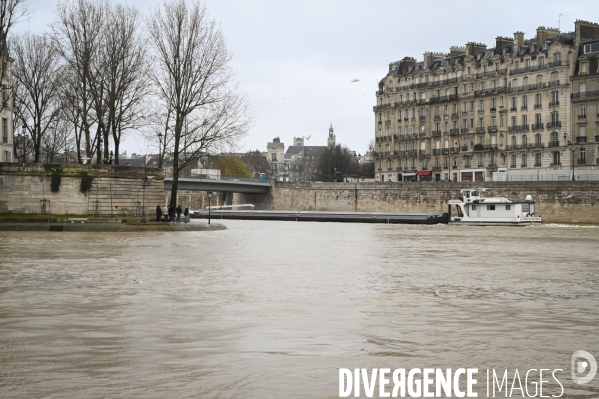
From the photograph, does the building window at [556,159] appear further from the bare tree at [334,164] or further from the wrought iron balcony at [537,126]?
the bare tree at [334,164]

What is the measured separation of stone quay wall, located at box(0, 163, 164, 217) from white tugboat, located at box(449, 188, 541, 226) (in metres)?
26.4

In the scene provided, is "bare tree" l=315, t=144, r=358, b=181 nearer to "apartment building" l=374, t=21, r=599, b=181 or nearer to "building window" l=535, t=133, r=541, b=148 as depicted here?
"apartment building" l=374, t=21, r=599, b=181

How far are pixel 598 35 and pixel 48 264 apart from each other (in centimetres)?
6634

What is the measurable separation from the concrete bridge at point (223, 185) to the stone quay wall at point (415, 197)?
5.10 ft

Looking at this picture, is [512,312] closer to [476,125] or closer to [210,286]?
[210,286]

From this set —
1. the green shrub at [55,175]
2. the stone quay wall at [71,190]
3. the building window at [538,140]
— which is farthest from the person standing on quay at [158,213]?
the building window at [538,140]

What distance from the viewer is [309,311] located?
1583 cm

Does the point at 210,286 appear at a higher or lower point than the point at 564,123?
lower

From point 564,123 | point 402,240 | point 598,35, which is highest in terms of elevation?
point 598,35

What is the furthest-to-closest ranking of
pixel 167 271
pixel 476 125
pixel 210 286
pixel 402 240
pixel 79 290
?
pixel 476 125 < pixel 402 240 < pixel 167 271 < pixel 210 286 < pixel 79 290

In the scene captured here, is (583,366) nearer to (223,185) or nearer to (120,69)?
(120,69)

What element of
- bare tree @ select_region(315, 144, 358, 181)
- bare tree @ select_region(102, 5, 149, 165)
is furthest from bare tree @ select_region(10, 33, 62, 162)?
bare tree @ select_region(315, 144, 358, 181)

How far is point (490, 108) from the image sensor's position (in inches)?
3376

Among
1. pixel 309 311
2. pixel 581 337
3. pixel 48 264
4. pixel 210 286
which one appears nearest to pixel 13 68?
pixel 48 264
